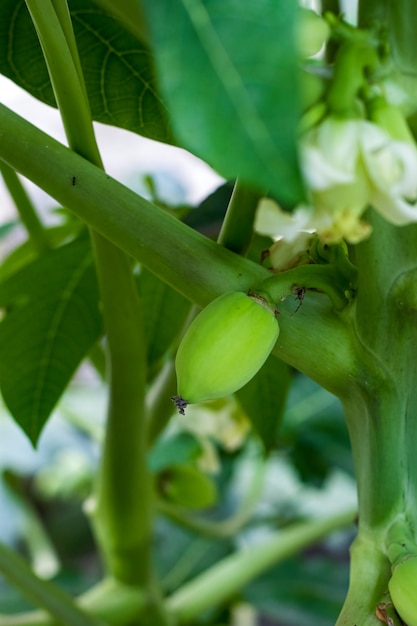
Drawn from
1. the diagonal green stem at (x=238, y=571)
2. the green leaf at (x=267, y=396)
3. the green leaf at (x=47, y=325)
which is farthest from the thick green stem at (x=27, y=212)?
the diagonal green stem at (x=238, y=571)

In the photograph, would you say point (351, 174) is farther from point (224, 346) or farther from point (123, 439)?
point (123, 439)

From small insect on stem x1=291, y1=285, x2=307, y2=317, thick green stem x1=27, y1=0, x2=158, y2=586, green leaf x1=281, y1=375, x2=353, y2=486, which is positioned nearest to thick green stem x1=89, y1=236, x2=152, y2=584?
thick green stem x1=27, y1=0, x2=158, y2=586

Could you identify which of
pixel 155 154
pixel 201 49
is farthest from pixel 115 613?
pixel 155 154

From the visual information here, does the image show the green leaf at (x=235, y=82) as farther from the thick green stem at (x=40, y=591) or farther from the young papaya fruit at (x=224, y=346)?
the thick green stem at (x=40, y=591)

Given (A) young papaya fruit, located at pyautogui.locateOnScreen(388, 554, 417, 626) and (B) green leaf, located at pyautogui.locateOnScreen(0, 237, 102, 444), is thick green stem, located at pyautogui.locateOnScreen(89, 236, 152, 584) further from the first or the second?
(A) young papaya fruit, located at pyautogui.locateOnScreen(388, 554, 417, 626)

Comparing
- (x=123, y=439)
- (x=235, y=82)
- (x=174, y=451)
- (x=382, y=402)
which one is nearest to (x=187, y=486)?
(x=174, y=451)
